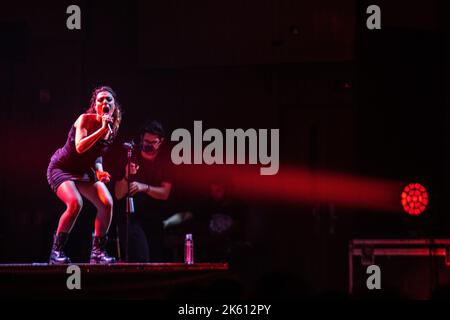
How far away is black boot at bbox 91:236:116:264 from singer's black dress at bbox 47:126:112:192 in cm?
54

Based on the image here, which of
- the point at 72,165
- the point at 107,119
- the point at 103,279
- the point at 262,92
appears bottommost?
the point at 103,279

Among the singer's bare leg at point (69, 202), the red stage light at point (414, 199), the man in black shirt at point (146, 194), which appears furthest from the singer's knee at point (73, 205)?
the red stage light at point (414, 199)

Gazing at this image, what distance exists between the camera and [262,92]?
953 centimetres

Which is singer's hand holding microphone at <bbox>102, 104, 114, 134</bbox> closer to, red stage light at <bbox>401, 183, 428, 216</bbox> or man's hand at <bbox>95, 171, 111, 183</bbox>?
man's hand at <bbox>95, 171, 111, 183</bbox>

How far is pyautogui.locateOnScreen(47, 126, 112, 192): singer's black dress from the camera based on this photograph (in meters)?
6.96

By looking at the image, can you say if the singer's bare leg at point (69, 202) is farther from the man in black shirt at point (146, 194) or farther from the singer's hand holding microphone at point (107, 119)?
the man in black shirt at point (146, 194)

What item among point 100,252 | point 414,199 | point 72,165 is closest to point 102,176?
point 72,165

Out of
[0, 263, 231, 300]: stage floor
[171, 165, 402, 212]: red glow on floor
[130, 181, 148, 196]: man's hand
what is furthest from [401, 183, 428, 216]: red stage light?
[130, 181, 148, 196]: man's hand

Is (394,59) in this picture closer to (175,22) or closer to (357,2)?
(357,2)

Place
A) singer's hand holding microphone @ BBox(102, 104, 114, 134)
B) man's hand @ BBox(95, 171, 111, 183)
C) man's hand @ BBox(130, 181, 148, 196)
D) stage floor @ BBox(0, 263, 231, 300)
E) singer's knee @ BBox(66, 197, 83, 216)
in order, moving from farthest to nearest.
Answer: man's hand @ BBox(130, 181, 148, 196) → singer's hand holding microphone @ BBox(102, 104, 114, 134) → man's hand @ BBox(95, 171, 111, 183) → singer's knee @ BBox(66, 197, 83, 216) → stage floor @ BBox(0, 263, 231, 300)

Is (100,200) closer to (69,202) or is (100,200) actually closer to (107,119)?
(69,202)

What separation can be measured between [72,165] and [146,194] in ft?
4.51

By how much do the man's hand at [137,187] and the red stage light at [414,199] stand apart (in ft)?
8.53

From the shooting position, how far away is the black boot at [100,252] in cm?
702
